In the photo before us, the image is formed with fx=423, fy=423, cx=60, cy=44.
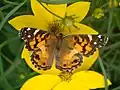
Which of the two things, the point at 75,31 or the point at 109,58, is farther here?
the point at 109,58

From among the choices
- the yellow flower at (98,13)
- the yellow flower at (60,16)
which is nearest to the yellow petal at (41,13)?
the yellow flower at (60,16)

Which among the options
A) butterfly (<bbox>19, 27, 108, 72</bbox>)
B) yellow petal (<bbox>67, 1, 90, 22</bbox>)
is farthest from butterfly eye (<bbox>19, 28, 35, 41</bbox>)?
yellow petal (<bbox>67, 1, 90, 22</bbox>)

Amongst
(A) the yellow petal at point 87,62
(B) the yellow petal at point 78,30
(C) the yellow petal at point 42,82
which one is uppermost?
(B) the yellow petal at point 78,30

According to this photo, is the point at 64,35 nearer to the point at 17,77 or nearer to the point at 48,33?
the point at 48,33

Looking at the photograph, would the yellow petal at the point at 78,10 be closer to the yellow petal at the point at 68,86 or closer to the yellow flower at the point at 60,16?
the yellow flower at the point at 60,16

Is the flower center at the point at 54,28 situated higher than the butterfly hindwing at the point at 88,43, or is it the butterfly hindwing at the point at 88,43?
the flower center at the point at 54,28

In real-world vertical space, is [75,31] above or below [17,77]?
above

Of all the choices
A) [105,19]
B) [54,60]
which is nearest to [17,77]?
[54,60]
